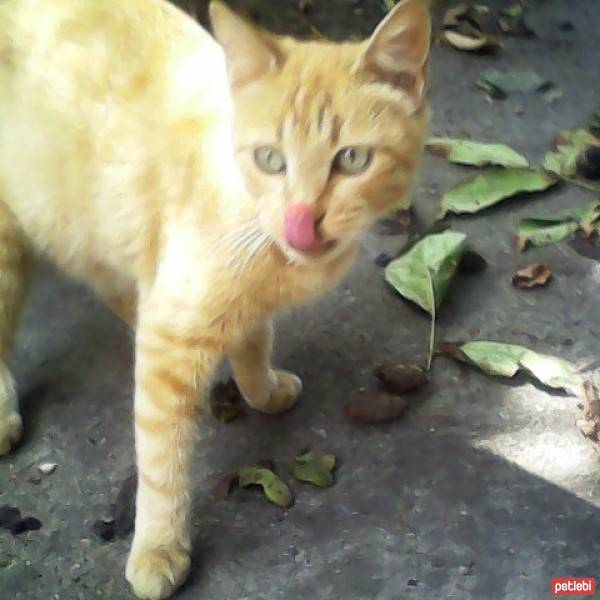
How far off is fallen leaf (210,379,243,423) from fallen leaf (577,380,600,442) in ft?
2.19

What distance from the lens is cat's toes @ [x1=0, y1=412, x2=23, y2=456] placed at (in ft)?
5.54

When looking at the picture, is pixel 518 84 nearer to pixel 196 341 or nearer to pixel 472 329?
pixel 472 329

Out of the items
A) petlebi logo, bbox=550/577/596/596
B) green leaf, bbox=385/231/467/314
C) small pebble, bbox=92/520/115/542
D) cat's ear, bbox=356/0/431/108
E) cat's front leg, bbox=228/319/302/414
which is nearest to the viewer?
cat's ear, bbox=356/0/431/108

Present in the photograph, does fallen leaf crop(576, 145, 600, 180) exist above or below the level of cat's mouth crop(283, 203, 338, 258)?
below

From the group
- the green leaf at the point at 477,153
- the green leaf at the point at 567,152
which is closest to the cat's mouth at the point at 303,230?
the green leaf at the point at 477,153

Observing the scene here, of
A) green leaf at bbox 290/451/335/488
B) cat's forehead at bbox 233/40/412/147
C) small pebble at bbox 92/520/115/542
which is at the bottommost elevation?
small pebble at bbox 92/520/115/542

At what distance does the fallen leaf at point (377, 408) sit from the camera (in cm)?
172

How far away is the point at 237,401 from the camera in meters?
1.80

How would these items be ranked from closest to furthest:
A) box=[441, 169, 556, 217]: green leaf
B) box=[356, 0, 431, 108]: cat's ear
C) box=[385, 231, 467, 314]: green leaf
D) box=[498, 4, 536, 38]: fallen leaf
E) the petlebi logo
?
box=[356, 0, 431, 108]: cat's ear, the petlebi logo, box=[385, 231, 467, 314]: green leaf, box=[441, 169, 556, 217]: green leaf, box=[498, 4, 536, 38]: fallen leaf

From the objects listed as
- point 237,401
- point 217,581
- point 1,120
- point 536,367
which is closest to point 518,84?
point 536,367

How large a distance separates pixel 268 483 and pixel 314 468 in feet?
0.30

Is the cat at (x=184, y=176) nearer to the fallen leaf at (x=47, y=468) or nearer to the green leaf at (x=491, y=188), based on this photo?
the fallen leaf at (x=47, y=468)

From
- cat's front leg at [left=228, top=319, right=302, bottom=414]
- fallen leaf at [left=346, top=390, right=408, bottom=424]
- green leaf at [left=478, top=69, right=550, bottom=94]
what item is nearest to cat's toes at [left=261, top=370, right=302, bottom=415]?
cat's front leg at [left=228, top=319, right=302, bottom=414]

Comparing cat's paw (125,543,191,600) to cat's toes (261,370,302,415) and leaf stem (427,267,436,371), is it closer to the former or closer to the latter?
cat's toes (261,370,302,415)
